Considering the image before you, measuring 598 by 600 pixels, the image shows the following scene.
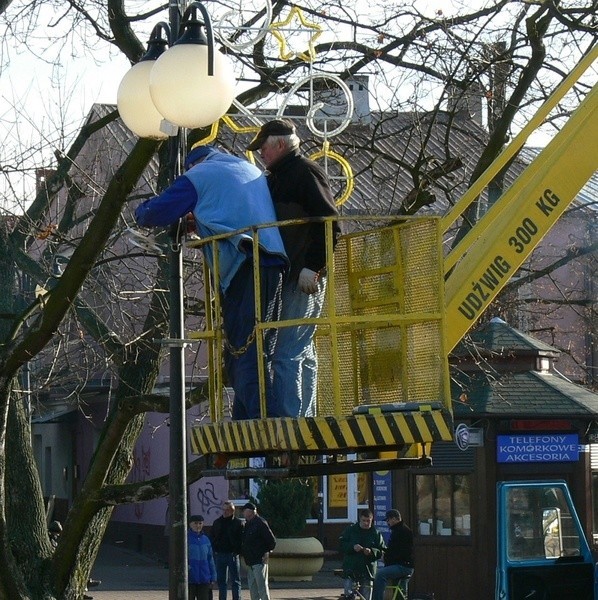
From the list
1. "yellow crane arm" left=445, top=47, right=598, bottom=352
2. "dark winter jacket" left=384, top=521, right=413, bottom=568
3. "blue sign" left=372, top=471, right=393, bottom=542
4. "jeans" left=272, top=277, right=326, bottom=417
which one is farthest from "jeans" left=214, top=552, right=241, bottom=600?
"jeans" left=272, top=277, right=326, bottom=417

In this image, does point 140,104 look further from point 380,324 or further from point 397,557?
point 397,557

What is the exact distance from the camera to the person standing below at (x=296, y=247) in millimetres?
6957

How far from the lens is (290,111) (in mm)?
15734

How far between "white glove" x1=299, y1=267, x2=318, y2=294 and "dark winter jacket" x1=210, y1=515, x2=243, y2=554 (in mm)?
16219

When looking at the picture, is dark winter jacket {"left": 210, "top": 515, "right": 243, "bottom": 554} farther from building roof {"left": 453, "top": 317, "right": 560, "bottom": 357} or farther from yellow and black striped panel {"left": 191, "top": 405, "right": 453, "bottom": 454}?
yellow and black striped panel {"left": 191, "top": 405, "right": 453, "bottom": 454}

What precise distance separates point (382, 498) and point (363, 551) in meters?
1.49

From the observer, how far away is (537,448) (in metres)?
21.1

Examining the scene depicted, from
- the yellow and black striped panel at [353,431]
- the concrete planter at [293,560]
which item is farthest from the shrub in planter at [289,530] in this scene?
the yellow and black striped panel at [353,431]

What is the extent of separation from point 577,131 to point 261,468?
300 centimetres

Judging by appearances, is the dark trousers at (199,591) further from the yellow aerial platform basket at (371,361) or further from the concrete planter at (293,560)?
the yellow aerial platform basket at (371,361)

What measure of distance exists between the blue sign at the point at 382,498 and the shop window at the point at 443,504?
592mm

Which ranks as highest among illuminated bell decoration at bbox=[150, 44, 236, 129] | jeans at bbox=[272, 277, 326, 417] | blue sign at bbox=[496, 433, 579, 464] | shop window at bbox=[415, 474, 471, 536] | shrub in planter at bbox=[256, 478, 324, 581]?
illuminated bell decoration at bbox=[150, 44, 236, 129]

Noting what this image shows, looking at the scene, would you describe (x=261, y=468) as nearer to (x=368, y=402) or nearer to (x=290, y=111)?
(x=368, y=402)

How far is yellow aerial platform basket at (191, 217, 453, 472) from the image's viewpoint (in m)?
6.64
